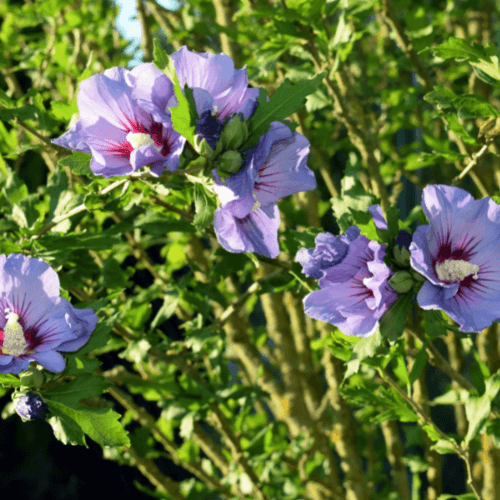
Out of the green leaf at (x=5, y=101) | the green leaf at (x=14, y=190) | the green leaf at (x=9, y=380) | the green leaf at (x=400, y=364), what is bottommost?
the green leaf at (x=400, y=364)

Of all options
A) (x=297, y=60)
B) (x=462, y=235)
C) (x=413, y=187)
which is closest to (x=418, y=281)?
(x=462, y=235)

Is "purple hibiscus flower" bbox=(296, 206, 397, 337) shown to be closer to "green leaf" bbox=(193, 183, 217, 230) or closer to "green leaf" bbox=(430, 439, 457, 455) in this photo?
"green leaf" bbox=(193, 183, 217, 230)

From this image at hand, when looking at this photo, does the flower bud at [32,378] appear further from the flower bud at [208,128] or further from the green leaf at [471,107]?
the green leaf at [471,107]

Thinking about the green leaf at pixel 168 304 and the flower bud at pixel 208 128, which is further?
the green leaf at pixel 168 304

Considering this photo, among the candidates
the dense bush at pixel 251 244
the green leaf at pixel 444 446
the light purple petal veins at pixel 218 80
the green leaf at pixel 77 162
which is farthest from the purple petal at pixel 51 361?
the green leaf at pixel 444 446

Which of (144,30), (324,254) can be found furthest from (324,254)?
(144,30)

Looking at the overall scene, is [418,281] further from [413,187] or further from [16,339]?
[413,187]
